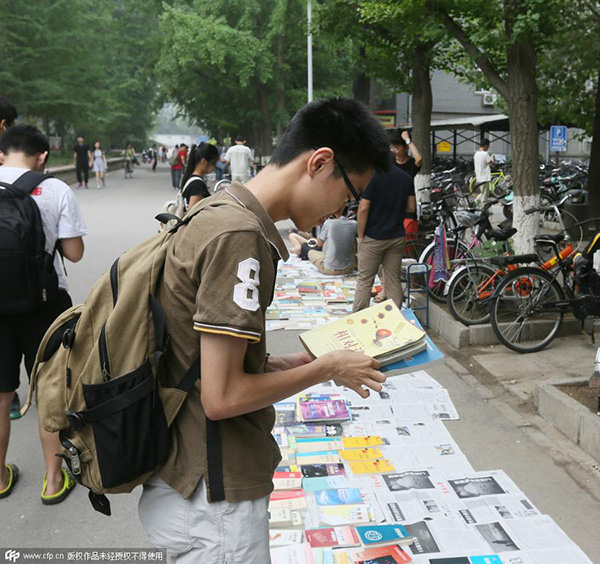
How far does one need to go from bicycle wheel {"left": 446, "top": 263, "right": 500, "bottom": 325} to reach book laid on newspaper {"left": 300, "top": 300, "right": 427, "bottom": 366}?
4.60 m

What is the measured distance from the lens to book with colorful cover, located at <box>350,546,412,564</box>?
2.91 meters

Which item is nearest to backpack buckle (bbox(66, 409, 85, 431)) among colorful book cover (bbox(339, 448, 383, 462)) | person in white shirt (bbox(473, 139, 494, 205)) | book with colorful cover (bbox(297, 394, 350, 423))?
colorful book cover (bbox(339, 448, 383, 462))

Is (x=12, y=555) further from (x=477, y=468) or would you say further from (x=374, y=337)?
(x=477, y=468)

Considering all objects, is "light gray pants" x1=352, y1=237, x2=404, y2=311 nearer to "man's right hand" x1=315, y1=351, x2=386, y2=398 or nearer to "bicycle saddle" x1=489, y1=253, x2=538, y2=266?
"bicycle saddle" x1=489, y1=253, x2=538, y2=266

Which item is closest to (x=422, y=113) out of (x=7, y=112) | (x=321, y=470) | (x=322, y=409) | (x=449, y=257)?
(x=449, y=257)

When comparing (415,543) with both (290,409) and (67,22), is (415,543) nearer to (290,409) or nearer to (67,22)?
(290,409)

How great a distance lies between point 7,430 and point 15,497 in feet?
1.34

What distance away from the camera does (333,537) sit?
3105mm

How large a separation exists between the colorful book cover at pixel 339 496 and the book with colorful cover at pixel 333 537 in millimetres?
236

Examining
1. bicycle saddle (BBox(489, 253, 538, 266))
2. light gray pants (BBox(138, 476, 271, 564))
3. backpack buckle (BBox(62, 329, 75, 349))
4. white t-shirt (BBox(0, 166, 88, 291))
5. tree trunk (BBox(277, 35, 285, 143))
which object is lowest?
bicycle saddle (BBox(489, 253, 538, 266))

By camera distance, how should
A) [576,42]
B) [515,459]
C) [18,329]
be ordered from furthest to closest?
[576,42] < [515,459] < [18,329]

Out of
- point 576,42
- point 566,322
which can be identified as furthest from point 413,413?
point 576,42

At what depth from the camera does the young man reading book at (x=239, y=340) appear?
1.39 meters

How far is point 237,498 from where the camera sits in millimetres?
1542
